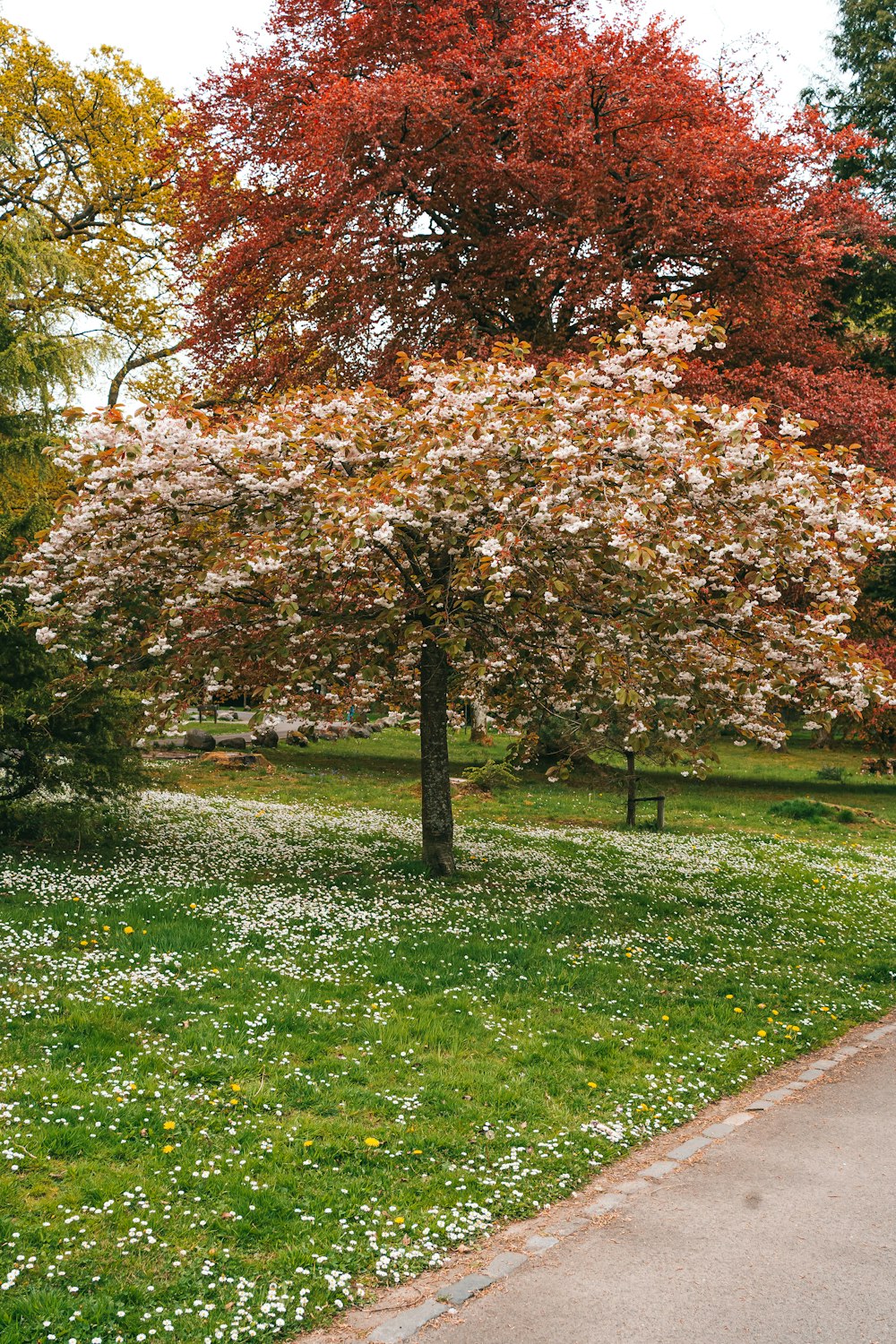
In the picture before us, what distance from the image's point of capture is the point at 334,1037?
693 cm

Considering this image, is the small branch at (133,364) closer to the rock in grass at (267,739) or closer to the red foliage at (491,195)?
the red foliage at (491,195)

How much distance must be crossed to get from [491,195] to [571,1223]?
57.6 feet

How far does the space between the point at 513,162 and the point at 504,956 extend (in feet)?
43.9

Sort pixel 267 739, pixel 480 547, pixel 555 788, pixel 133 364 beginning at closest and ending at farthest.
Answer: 1. pixel 480 547
2. pixel 555 788
3. pixel 267 739
4. pixel 133 364

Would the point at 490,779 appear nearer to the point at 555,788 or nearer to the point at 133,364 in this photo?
the point at 555,788

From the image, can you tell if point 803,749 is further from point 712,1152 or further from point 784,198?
point 712,1152

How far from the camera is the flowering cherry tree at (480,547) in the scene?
8.73 metres

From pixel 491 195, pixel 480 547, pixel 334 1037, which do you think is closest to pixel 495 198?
pixel 491 195

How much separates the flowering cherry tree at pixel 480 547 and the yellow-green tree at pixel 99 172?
21.8m

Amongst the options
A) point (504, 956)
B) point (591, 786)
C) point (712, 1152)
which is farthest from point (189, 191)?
point (712, 1152)

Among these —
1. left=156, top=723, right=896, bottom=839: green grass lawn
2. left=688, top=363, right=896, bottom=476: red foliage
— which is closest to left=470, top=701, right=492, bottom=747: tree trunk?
left=156, top=723, right=896, bottom=839: green grass lawn

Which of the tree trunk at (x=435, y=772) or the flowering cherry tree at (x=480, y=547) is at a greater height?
the flowering cherry tree at (x=480, y=547)

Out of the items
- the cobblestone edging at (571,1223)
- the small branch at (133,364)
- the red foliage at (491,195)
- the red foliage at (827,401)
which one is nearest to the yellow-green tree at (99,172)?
the small branch at (133,364)

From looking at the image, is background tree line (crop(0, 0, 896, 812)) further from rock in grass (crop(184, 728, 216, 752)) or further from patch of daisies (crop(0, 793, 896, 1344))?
rock in grass (crop(184, 728, 216, 752))
